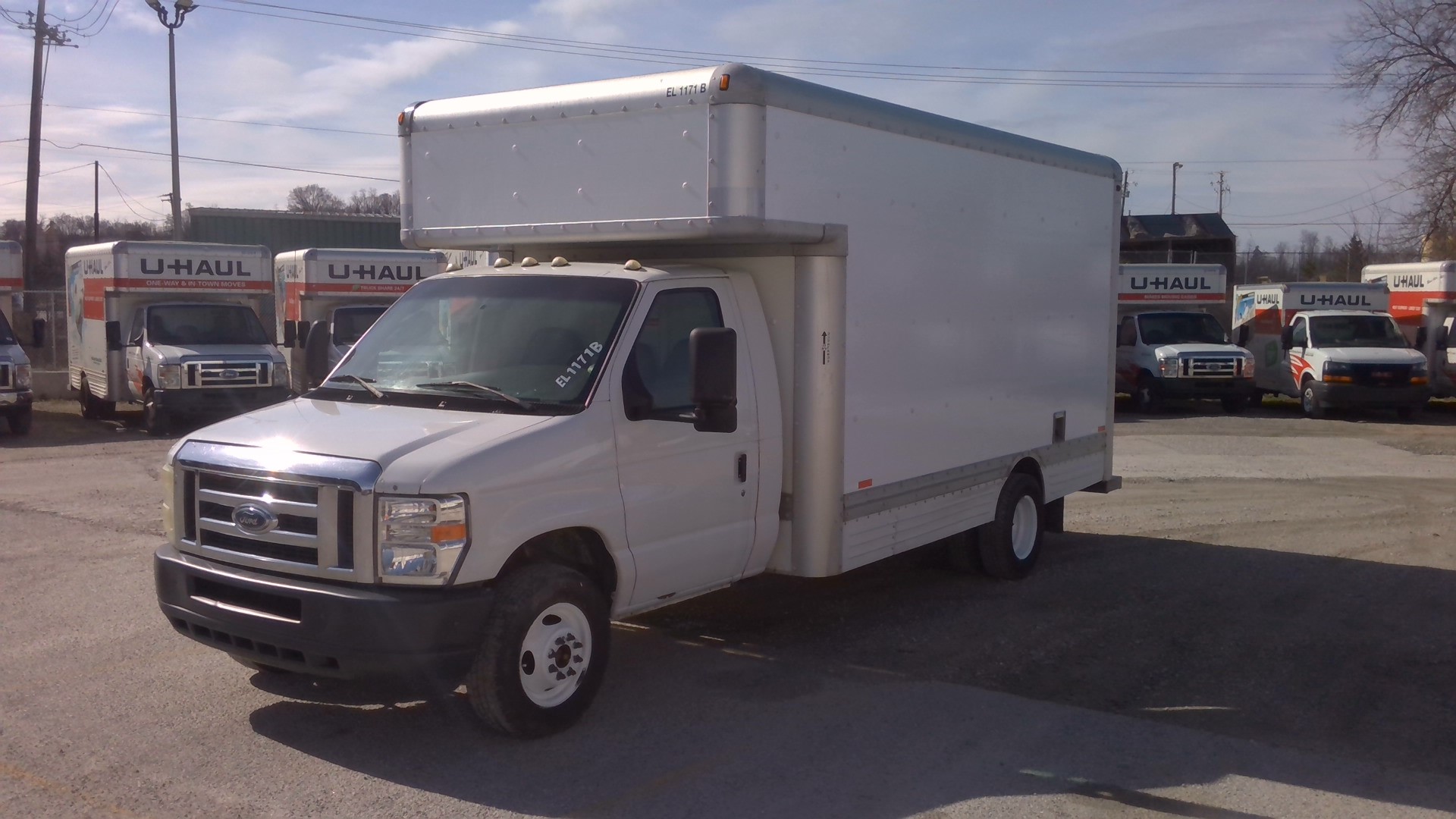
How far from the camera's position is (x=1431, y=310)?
24.6 metres

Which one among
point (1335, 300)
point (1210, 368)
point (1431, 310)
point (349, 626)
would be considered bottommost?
point (349, 626)

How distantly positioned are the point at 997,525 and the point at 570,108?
165 inches

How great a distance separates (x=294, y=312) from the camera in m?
22.3

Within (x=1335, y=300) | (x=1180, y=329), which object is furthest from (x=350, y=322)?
(x=1335, y=300)

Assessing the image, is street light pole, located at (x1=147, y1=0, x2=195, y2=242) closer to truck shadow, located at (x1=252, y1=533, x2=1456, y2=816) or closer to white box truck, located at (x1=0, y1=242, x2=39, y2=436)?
white box truck, located at (x1=0, y1=242, x2=39, y2=436)

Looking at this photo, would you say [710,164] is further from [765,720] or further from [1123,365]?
[1123,365]

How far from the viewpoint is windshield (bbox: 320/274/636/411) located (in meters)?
5.95

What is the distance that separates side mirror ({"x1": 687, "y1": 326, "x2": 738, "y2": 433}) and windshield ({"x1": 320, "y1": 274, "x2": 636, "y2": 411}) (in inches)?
20.0

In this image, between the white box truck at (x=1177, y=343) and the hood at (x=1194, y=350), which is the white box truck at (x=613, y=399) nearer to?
the white box truck at (x=1177, y=343)

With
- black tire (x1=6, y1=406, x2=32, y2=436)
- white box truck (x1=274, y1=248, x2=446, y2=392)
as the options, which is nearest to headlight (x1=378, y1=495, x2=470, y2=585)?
black tire (x1=6, y1=406, x2=32, y2=436)

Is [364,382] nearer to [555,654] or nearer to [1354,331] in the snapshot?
[555,654]

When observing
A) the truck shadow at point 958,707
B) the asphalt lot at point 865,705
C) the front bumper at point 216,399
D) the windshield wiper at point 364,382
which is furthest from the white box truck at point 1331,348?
the windshield wiper at point 364,382

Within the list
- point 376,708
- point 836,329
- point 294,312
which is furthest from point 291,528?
point 294,312

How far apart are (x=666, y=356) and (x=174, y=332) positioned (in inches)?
598
